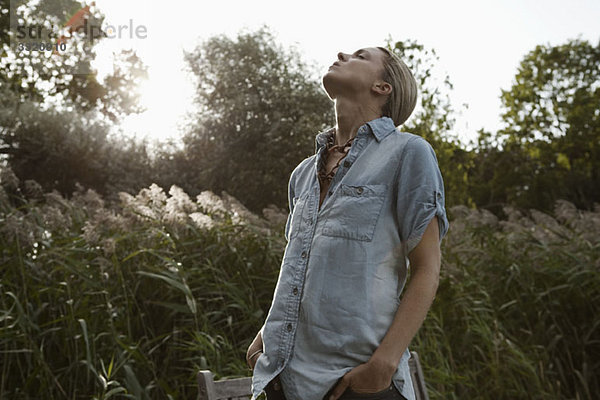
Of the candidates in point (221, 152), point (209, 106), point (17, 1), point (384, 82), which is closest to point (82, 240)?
point (384, 82)

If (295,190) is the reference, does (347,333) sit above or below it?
below

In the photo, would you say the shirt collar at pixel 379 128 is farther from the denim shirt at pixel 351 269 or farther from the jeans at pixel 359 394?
the jeans at pixel 359 394

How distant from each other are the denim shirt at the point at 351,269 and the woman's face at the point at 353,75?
0.13m

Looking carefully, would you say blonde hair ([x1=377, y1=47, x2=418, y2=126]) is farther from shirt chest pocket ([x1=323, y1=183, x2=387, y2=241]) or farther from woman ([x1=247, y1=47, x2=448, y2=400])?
shirt chest pocket ([x1=323, y1=183, x2=387, y2=241])

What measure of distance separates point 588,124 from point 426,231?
2074 centimetres

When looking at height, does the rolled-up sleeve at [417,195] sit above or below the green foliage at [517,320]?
above

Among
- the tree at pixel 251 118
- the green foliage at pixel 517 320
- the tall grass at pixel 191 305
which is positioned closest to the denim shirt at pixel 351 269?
the tall grass at pixel 191 305

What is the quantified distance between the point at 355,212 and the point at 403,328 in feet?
0.85

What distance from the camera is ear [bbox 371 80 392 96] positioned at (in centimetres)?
147

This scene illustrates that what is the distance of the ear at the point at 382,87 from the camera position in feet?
4.82

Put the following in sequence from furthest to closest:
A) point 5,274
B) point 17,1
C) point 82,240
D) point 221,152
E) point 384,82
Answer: point 221,152 < point 17,1 < point 82,240 < point 5,274 < point 384,82

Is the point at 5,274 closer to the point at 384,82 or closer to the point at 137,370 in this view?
the point at 137,370

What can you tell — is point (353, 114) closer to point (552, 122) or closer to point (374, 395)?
point (374, 395)

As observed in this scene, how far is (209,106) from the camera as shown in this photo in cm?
1416
